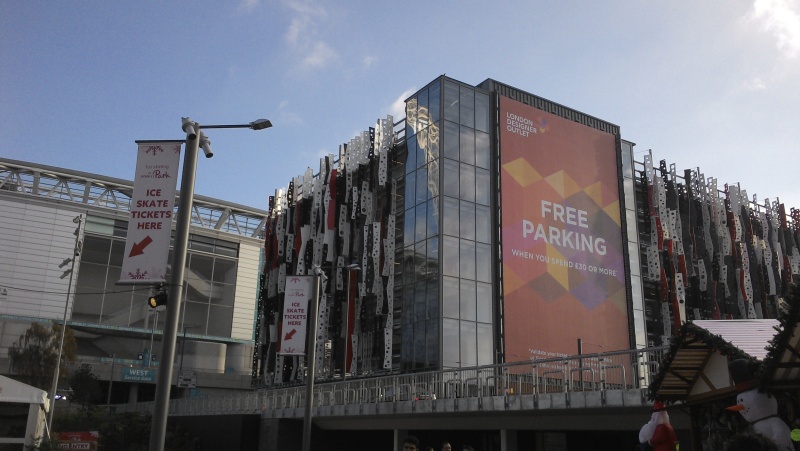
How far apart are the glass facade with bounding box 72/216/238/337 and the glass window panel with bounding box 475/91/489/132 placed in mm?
35475

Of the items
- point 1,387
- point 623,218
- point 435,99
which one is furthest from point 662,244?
point 1,387

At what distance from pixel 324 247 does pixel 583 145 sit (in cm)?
1913

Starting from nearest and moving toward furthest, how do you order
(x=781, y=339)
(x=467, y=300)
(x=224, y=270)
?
(x=781, y=339) → (x=467, y=300) → (x=224, y=270)

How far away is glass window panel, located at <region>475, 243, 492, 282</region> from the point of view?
4181 centimetres

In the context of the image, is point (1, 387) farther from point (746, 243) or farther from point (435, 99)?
point (746, 243)

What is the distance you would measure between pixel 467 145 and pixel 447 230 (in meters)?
5.72

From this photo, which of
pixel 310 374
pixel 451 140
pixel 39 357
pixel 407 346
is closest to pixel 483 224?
pixel 451 140

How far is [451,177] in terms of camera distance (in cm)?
4238

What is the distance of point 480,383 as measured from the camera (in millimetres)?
24703

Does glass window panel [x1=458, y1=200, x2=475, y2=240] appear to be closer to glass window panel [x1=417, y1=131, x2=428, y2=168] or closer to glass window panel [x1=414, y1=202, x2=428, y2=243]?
glass window panel [x1=414, y1=202, x2=428, y2=243]

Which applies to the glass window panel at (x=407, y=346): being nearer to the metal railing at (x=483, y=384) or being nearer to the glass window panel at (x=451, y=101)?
the metal railing at (x=483, y=384)

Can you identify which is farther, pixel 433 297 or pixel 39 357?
pixel 39 357

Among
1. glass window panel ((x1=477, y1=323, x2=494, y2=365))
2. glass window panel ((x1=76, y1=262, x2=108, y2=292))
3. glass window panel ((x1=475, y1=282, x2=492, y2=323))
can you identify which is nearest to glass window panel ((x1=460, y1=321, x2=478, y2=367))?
glass window panel ((x1=477, y1=323, x2=494, y2=365))

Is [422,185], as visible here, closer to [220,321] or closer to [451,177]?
[451,177]
